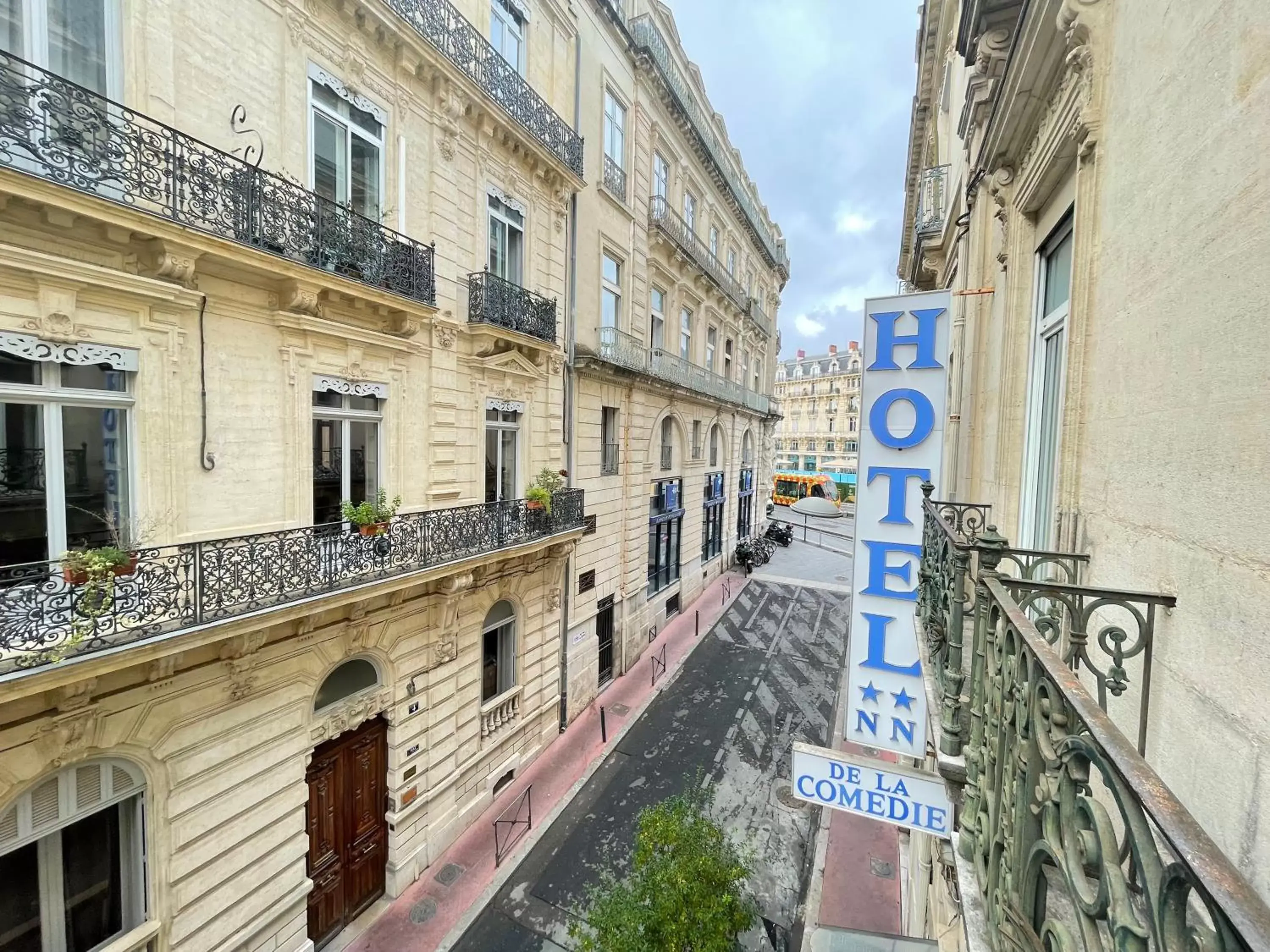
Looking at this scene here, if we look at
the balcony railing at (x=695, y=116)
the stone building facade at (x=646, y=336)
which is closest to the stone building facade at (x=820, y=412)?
the balcony railing at (x=695, y=116)

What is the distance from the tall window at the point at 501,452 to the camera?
10.8m

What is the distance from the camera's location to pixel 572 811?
10617mm

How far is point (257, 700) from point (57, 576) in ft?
8.76

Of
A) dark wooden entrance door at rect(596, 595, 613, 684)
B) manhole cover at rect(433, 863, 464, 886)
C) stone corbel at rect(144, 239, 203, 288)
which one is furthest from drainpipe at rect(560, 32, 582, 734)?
stone corbel at rect(144, 239, 203, 288)

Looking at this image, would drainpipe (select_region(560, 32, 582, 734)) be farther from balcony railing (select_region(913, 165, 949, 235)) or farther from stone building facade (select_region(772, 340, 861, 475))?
stone building facade (select_region(772, 340, 861, 475))

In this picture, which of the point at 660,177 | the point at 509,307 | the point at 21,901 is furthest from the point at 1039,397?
the point at 660,177

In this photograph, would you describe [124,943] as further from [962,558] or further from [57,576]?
Answer: [962,558]

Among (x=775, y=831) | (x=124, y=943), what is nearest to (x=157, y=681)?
(x=124, y=943)

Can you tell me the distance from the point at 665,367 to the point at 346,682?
13.3 meters

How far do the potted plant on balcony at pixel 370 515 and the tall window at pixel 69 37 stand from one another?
4.89 m

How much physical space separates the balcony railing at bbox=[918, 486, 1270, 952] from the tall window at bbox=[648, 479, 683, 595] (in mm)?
15018

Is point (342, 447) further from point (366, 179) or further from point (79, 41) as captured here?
point (79, 41)

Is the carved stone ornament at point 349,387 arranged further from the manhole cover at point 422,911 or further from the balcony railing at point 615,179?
the balcony railing at point 615,179

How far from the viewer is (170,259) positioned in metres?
5.80
